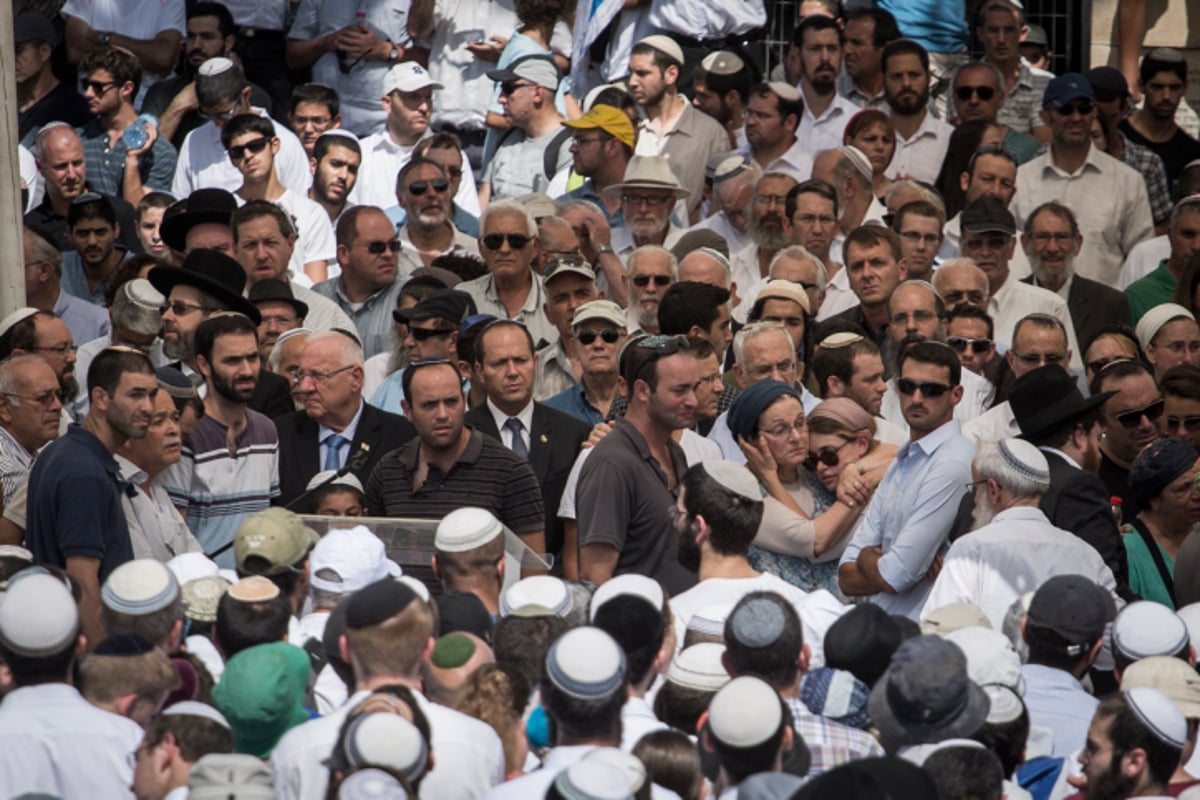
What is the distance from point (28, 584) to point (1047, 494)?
377 centimetres

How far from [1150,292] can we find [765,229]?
2.12 metres

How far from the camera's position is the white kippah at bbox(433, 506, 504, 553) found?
6.84 metres

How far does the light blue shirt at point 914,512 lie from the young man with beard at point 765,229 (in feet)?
11.3

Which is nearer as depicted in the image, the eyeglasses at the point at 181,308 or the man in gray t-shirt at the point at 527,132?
the eyeglasses at the point at 181,308

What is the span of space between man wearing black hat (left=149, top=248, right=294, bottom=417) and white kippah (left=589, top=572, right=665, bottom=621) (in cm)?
386

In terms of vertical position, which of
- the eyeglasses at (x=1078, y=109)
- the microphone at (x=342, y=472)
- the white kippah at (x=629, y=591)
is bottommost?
the microphone at (x=342, y=472)

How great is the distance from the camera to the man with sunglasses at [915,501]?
763 centimetres

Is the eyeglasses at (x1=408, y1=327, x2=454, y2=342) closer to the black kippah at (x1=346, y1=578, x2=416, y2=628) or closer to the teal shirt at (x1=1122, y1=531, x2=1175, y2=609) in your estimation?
the teal shirt at (x1=1122, y1=531, x2=1175, y2=609)

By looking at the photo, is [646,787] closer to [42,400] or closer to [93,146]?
[42,400]

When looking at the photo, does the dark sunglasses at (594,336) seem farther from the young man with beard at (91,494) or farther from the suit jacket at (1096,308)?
the suit jacket at (1096,308)

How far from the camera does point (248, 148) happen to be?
11875 mm

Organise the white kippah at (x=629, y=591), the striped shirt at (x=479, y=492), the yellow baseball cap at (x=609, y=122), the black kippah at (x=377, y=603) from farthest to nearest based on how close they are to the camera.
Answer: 1. the yellow baseball cap at (x=609, y=122)
2. the striped shirt at (x=479, y=492)
3. the white kippah at (x=629, y=591)
4. the black kippah at (x=377, y=603)

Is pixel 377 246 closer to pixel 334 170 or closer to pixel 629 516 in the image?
pixel 334 170

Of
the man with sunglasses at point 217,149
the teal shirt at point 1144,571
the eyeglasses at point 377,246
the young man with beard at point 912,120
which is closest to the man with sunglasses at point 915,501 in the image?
the teal shirt at point 1144,571
